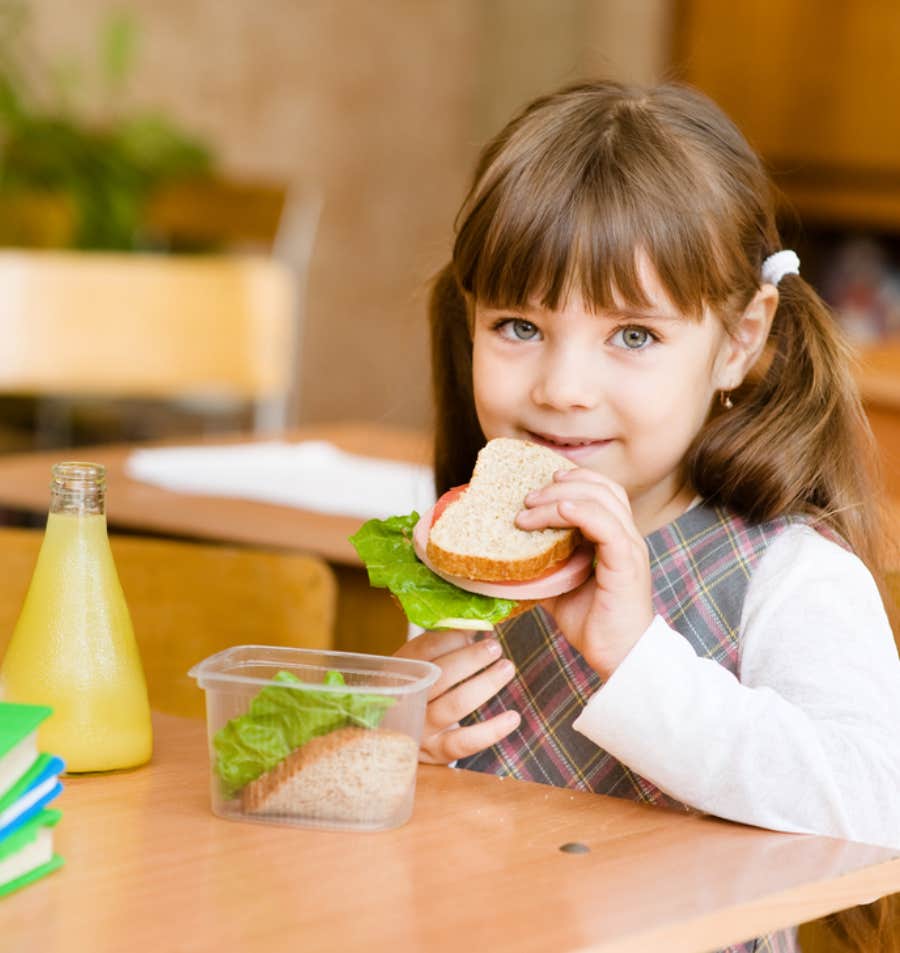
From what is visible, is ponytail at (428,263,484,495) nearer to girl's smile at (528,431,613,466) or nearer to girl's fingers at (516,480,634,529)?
girl's smile at (528,431,613,466)

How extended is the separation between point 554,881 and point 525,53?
5.78m

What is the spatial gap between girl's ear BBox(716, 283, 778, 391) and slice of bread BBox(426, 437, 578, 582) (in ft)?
0.91

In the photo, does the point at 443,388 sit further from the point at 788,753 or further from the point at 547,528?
the point at 788,753

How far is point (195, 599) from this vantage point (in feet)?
5.28

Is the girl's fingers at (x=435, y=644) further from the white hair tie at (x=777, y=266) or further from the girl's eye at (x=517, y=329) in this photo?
the white hair tie at (x=777, y=266)

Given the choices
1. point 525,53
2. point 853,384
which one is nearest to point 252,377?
point 853,384

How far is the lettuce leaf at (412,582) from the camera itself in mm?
1046

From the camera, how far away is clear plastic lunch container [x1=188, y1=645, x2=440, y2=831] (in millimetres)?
904

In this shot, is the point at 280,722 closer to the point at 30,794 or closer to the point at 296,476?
the point at 30,794

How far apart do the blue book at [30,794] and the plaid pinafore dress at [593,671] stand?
0.47 meters

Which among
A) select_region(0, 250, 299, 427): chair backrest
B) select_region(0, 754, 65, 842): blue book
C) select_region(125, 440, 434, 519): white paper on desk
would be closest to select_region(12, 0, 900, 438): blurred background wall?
select_region(0, 250, 299, 427): chair backrest

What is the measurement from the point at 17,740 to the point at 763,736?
0.45 metres

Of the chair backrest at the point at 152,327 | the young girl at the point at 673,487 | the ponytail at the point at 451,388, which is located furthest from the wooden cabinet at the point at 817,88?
the young girl at the point at 673,487

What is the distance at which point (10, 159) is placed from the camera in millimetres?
4711
